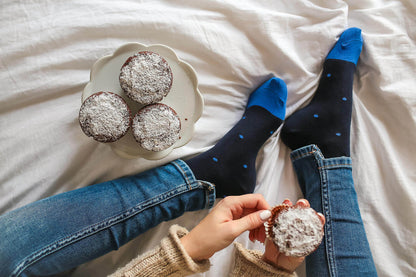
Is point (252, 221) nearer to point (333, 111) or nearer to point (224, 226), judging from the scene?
point (224, 226)

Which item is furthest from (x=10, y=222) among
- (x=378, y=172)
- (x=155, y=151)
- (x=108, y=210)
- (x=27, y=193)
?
(x=378, y=172)

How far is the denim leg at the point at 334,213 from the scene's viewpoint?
745mm

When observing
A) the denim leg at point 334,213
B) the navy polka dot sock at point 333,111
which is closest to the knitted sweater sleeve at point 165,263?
the denim leg at point 334,213

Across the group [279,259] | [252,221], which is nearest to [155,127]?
[252,221]

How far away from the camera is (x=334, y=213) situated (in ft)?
2.57

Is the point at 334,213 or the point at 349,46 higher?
the point at 349,46

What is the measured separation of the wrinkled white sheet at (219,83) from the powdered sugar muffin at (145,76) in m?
0.16

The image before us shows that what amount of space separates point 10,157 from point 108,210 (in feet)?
1.02

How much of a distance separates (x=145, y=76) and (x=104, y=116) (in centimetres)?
A: 13

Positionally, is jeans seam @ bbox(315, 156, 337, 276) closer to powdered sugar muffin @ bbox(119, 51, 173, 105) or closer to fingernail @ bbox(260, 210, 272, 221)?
fingernail @ bbox(260, 210, 272, 221)

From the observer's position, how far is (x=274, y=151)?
0.90 m

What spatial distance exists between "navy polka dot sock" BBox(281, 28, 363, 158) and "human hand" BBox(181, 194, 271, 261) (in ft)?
0.93

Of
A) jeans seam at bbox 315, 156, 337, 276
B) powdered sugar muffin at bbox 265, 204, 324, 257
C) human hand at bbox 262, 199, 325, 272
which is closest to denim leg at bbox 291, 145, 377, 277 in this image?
jeans seam at bbox 315, 156, 337, 276

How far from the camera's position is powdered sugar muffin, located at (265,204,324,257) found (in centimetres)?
57
